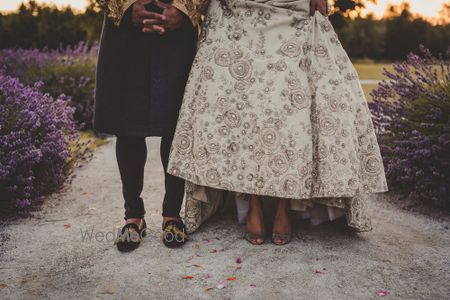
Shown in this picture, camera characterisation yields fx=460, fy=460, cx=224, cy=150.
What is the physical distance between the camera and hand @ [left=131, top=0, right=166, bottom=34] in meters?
2.18

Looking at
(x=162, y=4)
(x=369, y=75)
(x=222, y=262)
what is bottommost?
(x=222, y=262)

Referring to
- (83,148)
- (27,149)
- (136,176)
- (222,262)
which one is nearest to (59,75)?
(83,148)

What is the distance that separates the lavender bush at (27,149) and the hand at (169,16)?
129 centimetres

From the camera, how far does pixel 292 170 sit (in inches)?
89.9

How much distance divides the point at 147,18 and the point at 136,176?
84 centimetres

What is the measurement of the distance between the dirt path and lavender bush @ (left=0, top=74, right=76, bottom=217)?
7.2 inches

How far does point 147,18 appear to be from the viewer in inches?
86.7

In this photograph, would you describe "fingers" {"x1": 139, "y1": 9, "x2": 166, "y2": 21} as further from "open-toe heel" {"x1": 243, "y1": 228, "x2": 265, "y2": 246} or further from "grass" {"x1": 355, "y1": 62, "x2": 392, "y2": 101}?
"grass" {"x1": 355, "y1": 62, "x2": 392, "y2": 101}

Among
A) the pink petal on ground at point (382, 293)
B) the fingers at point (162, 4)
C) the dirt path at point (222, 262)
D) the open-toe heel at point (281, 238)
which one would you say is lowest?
the dirt path at point (222, 262)

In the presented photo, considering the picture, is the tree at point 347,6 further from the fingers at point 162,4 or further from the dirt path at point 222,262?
the dirt path at point 222,262

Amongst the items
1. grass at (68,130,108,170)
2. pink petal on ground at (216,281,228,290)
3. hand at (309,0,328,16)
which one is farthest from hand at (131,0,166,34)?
grass at (68,130,108,170)

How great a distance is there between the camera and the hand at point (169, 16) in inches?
87.0

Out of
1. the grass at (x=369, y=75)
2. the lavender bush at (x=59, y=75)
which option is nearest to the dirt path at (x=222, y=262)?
the lavender bush at (x=59, y=75)

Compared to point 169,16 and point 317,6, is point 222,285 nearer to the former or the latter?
point 169,16
